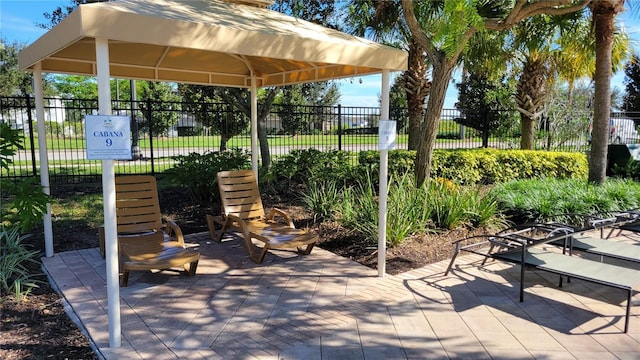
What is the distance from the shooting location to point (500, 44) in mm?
10992

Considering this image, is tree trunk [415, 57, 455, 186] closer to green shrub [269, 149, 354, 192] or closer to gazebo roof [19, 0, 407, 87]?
green shrub [269, 149, 354, 192]

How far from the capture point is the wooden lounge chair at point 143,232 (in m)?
4.75

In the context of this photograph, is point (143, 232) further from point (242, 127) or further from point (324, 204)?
point (242, 127)

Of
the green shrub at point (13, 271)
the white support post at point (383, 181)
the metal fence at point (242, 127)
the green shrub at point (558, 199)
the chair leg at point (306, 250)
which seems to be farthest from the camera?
the metal fence at point (242, 127)

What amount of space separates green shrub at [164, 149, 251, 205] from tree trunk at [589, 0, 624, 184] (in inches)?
284

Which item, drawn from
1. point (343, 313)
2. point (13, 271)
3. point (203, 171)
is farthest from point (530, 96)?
point (13, 271)

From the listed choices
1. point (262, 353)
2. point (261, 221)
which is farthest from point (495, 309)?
point (261, 221)

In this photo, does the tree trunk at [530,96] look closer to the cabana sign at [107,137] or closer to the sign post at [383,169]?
the sign post at [383,169]

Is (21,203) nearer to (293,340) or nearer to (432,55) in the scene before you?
(293,340)

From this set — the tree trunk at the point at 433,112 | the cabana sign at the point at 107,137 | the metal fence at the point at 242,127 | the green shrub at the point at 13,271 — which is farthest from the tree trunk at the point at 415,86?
the cabana sign at the point at 107,137

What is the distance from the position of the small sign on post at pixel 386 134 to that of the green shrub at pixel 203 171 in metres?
4.37

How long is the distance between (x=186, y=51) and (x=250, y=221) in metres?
2.63

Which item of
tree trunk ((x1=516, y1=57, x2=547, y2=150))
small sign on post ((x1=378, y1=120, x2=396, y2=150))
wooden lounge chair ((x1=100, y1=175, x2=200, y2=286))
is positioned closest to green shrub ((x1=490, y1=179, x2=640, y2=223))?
small sign on post ((x1=378, y1=120, x2=396, y2=150))

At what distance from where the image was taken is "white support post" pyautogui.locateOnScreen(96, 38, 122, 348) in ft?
10.5
